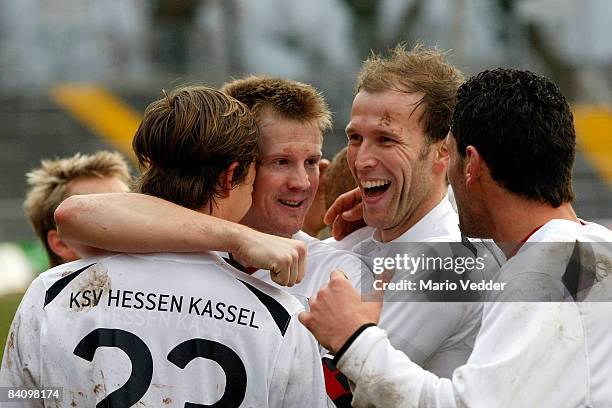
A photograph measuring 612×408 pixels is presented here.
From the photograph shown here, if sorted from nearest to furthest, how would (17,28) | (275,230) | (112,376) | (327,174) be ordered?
1. (112,376)
2. (275,230)
3. (327,174)
4. (17,28)

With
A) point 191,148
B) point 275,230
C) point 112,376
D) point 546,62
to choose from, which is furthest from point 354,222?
point 546,62

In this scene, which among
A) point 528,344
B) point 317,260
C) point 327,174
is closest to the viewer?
point 528,344

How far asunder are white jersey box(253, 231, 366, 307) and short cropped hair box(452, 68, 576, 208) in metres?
0.83

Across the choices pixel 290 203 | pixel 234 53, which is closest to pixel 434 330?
pixel 290 203

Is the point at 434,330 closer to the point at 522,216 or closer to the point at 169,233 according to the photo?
the point at 522,216

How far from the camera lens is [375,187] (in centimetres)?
411

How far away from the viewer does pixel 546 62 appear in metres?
19.1

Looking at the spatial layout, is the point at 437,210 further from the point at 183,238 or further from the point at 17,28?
the point at 17,28

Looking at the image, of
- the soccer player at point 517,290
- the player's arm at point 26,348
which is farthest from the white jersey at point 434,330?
the player's arm at point 26,348

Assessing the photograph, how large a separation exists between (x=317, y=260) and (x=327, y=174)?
123 cm

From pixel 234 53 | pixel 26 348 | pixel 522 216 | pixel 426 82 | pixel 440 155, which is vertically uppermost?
pixel 234 53

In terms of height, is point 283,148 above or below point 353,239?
above

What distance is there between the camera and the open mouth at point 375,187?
409cm

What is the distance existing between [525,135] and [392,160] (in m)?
1.07
